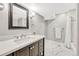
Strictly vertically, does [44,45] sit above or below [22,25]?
below

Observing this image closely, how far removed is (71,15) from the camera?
1.04 m

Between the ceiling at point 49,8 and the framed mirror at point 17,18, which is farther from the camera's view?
the framed mirror at point 17,18

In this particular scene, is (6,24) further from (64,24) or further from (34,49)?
(64,24)

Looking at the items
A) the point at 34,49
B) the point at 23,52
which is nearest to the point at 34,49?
the point at 34,49

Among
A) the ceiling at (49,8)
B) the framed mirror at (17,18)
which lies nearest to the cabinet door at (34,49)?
the framed mirror at (17,18)

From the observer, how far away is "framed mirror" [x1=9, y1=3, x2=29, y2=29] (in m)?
1.19

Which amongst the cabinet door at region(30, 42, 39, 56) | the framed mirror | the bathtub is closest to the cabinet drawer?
the cabinet door at region(30, 42, 39, 56)

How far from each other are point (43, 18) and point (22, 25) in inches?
13.0

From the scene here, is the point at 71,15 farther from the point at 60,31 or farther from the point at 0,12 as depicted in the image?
the point at 0,12

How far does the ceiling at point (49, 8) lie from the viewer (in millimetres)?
1039

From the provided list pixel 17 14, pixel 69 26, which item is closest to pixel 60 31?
pixel 69 26

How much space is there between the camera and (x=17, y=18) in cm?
120

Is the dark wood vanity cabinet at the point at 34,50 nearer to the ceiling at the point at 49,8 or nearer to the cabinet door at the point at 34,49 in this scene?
the cabinet door at the point at 34,49

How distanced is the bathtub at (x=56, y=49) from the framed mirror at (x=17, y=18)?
0.39 m
